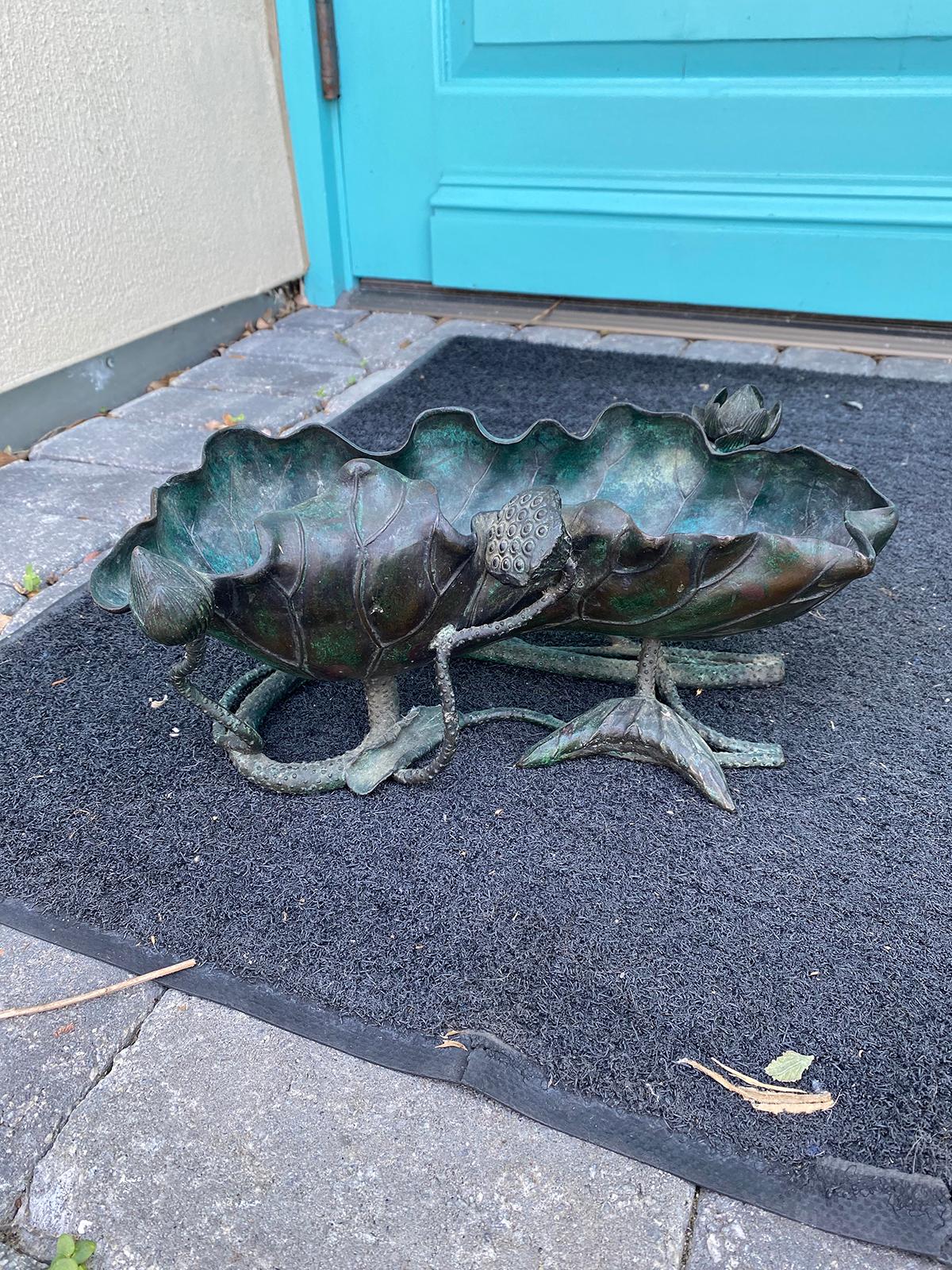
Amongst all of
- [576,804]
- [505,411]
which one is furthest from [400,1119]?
[505,411]

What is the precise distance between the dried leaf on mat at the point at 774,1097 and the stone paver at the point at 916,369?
2.52 m

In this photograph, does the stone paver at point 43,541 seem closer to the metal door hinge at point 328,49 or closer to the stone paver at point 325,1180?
the stone paver at point 325,1180

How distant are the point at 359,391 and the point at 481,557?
6.32 feet

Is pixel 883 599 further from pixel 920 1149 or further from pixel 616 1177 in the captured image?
pixel 616 1177

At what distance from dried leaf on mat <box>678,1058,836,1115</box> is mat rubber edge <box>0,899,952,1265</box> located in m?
0.06

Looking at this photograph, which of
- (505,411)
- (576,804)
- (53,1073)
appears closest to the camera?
(53,1073)

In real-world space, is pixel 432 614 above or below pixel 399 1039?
above

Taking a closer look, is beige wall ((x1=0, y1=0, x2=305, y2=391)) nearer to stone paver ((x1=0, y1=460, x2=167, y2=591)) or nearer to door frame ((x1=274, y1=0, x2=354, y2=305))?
door frame ((x1=274, y1=0, x2=354, y2=305))

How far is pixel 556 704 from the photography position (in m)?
1.79

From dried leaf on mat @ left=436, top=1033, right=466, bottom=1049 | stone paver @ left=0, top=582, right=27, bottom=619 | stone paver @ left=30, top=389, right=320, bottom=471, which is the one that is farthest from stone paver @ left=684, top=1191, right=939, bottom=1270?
stone paver @ left=30, top=389, right=320, bottom=471

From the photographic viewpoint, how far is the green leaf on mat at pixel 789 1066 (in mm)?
1160

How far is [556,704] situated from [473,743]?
193 mm

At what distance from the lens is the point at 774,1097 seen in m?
1.14

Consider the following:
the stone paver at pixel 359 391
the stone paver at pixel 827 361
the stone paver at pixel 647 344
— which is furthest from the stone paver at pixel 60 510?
the stone paver at pixel 827 361
